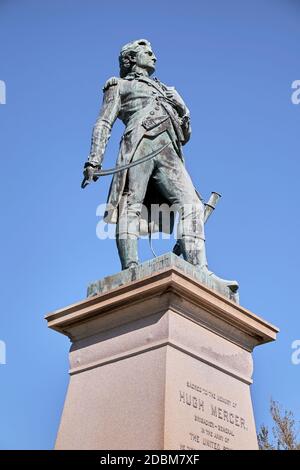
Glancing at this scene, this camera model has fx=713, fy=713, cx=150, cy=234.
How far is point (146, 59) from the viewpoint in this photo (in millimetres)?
8453

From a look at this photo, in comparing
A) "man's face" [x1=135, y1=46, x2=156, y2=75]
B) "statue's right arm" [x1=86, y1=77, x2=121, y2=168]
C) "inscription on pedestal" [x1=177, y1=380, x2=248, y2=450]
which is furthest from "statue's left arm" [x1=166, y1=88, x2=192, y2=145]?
"inscription on pedestal" [x1=177, y1=380, x2=248, y2=450]

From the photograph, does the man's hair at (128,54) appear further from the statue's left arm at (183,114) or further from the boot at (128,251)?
the boot at (128,251)

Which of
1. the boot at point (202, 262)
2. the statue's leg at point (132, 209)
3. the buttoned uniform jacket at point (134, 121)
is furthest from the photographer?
the buttoned uniform jacket at point (134, 121)

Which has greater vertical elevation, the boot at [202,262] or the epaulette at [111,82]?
the epaulette at [111,82]

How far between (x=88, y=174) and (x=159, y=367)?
2.43 m

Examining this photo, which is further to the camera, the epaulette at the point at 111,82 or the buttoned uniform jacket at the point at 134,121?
the epaulette at the point at 111,82

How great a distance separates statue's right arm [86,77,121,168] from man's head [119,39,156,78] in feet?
1.16

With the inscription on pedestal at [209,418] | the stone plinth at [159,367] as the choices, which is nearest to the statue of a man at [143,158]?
the stone plinth at [159,367]

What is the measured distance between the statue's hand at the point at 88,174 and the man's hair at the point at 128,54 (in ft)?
5.30

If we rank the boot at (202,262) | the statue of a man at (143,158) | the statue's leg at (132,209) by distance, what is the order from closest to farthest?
the boot at (202,262)
the statue's leg at (132,209)
the statue of a man at (143,158)

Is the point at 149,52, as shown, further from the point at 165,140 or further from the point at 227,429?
the point at 227,429

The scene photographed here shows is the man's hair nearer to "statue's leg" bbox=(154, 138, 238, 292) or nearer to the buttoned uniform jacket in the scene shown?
the buttoned uniform jacket

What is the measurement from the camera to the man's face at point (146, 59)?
842 cm

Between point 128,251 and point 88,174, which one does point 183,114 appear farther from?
point 128,251
